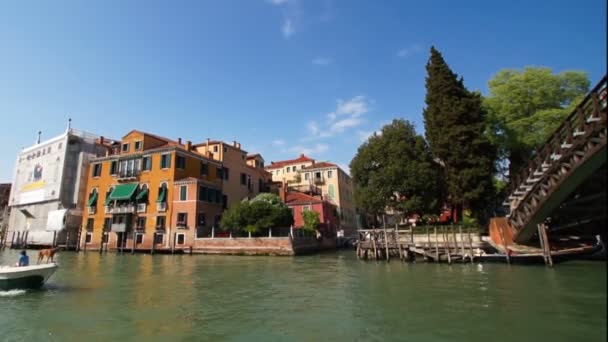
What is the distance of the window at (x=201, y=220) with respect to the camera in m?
30.2

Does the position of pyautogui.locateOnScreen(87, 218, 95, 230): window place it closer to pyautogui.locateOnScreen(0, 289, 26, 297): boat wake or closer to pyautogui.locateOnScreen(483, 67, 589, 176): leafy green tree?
pyautogui.locateOnScreen(0, 289, 26, 297): boat wake

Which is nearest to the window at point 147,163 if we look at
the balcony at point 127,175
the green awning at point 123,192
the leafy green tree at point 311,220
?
the balcony at point 127,175

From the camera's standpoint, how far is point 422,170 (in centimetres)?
2294

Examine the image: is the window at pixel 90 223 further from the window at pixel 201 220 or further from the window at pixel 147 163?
the window at pixel 201 220

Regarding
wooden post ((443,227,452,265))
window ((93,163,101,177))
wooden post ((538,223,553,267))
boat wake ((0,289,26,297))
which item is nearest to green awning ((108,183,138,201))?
window ((93,163,101,177))

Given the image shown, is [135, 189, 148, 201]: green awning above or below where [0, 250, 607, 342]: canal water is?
above

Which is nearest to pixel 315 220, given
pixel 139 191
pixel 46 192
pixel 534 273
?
pixel 139 191

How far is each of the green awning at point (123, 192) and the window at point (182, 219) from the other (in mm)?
5592

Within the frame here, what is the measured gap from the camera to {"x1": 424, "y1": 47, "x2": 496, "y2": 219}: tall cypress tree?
20.3 m

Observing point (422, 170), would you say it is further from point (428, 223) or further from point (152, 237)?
point (152, 237)

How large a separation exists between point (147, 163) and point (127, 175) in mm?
2354

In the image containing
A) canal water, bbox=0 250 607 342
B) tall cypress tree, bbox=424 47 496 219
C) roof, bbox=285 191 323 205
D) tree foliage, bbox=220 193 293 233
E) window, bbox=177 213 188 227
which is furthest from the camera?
roof, bbox=285 191 323 205

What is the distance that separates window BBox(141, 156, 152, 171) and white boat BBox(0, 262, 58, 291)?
2097 cm

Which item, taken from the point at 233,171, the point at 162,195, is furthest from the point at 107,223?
the point at 233,171
